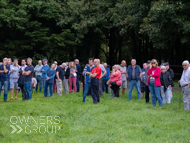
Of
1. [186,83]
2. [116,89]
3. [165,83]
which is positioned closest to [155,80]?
[186,83]

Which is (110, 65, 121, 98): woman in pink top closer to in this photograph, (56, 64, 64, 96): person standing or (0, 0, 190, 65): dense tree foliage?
(56, 64, 64, 96): person standing

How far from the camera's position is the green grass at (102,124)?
7.87 m

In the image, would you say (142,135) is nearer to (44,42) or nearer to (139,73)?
(139,73)

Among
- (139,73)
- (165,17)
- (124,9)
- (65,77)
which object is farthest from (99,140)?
(124,9)

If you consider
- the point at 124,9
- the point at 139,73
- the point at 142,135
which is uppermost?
the point at 124,9

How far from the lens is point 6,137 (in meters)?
8.03

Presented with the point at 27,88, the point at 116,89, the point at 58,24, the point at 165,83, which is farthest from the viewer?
the point at 58,24

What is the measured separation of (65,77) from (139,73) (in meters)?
5.22

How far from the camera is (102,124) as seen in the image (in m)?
9.46

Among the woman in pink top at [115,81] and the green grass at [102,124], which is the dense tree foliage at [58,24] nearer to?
the woman in pink top at [115,81]

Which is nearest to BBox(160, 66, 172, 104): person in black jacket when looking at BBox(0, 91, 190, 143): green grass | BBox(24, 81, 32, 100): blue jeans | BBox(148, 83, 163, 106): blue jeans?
BBox(148, 83, 163, 106): blue jeans

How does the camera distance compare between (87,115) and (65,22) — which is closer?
(87,115)

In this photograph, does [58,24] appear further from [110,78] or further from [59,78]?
[110,78]

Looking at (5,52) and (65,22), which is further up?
(65,22)
